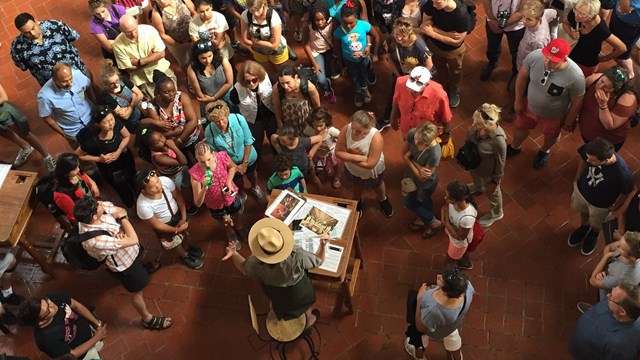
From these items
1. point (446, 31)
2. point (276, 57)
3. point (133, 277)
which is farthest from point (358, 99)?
point (133, 277)

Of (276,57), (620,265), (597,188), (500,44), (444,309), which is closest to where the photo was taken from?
(444,309)

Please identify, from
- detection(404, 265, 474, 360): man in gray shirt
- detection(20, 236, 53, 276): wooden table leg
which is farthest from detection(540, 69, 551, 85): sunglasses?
detection(20, 236, 53, 276): wooden table leg

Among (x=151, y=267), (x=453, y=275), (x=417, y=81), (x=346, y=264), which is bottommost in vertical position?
(x=151, y=267)

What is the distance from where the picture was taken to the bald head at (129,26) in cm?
593

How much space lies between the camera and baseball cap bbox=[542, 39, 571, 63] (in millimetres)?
5000

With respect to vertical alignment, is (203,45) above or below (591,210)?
above

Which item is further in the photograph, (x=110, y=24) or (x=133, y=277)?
(x=110, y=24)

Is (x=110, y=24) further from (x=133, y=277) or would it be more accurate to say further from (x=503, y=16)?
(x=503, y=16)

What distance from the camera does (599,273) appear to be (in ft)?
15.2

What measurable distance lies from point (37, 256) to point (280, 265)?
3013 mm

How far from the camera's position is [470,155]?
204 inches

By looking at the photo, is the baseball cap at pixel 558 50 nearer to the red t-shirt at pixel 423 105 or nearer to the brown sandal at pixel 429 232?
the red t-shirt at pixel 423 105

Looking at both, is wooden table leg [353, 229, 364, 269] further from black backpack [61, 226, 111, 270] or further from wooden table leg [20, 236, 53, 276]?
wooden table leg [20, 236, 53, 276]

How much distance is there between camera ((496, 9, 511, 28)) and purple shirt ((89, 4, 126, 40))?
4120 mm
